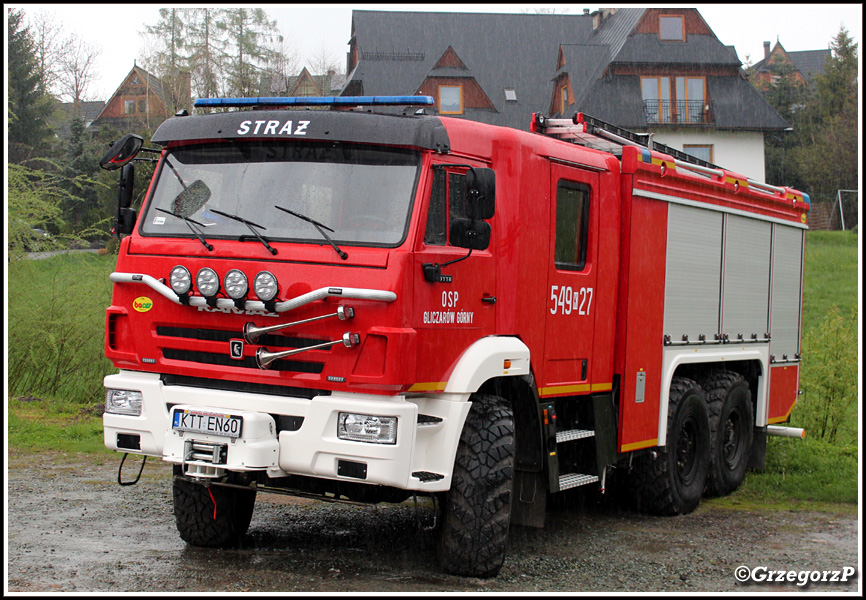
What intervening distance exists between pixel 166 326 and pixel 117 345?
0.41 metres

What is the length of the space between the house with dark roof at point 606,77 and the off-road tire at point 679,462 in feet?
89.3

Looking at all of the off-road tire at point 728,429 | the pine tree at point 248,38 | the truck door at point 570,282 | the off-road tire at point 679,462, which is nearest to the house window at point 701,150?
the pine tree at point 248,38

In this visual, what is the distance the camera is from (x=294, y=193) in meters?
5.69

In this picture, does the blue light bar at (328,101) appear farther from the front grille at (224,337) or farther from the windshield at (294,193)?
the front grille at (224,337)

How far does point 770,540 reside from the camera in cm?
745

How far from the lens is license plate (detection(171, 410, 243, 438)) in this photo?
214 inches

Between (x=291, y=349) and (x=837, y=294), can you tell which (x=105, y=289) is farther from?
(x=837, y=294)

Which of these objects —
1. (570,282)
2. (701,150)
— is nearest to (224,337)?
(570,282)

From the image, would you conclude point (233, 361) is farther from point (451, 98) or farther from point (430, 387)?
point (451, 98)

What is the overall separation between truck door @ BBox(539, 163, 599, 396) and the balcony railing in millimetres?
29955

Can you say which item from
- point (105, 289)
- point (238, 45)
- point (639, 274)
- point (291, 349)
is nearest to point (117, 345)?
point (291, 349)

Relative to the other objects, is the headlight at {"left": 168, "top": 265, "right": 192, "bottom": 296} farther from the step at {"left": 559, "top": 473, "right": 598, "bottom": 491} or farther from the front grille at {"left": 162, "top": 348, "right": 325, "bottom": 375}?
the step at {"left": 559, "top": 473, "right": 598, "bottom": 491}

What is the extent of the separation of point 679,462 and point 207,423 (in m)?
4.74

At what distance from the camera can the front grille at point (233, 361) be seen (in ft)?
18.0
